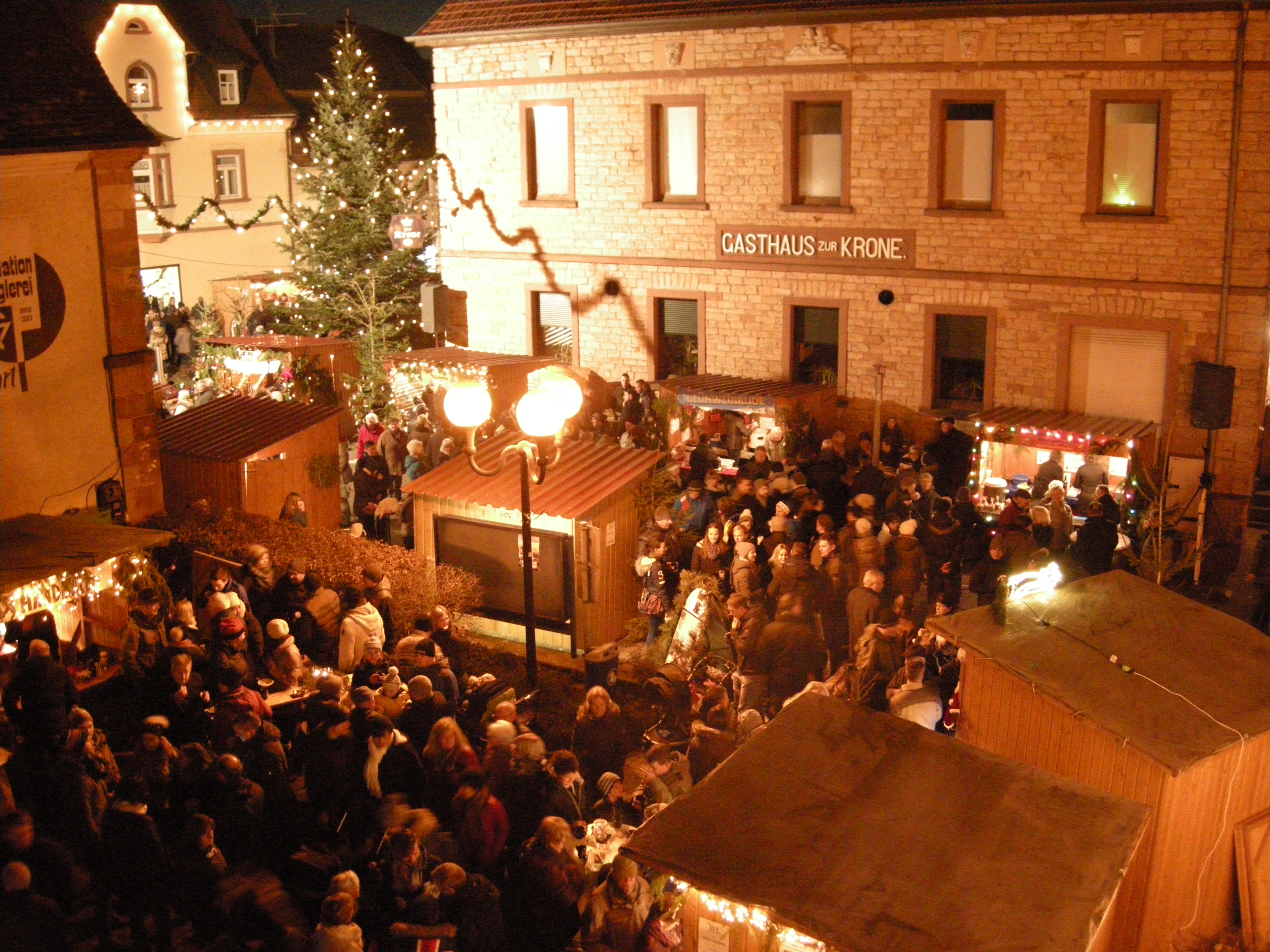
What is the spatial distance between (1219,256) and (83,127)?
47.1ft

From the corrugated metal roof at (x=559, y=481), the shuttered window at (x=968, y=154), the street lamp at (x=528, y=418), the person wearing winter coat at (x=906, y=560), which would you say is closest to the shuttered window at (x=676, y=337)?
the shuttered window at (x=968, y=154)

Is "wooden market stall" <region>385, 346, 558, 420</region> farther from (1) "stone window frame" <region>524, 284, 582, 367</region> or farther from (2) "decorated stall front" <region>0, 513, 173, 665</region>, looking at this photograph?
(2) "decorated stall front" <region>0, 513, 173, 665</region>

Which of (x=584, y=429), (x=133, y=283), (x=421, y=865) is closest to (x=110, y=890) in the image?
(x=421, y=865)

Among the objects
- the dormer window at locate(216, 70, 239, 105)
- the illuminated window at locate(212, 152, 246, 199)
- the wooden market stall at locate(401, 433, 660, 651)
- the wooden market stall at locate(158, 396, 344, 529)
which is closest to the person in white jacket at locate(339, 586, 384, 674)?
the wooden market stall at locate(401, 433, 660, 651)

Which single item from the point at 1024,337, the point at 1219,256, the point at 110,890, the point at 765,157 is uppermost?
the point at 765,157

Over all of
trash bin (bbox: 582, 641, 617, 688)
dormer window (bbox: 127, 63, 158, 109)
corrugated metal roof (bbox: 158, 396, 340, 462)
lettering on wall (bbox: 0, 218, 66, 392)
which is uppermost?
dormer window (bbox: 127, 63, 158, 109)

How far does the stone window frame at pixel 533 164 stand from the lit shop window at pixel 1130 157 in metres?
8.81

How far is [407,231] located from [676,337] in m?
5.80

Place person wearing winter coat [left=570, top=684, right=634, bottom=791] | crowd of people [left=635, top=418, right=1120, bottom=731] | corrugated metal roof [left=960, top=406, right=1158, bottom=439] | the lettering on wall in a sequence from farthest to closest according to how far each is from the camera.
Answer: corrugated metal roof [left=960, top=406, right=1158, bottom=439], the lettering on wall, crowd of people [left=635, top=418, right=1120, bottom=731], person wearing winter coat [left=570, top=684, right=634, bottom=791]

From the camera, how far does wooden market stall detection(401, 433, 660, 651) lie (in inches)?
539

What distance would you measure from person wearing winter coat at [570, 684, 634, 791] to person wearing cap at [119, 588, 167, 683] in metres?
4.02

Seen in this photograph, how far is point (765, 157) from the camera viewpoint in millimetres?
21719

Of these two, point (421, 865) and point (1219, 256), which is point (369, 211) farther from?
point (421, 865)

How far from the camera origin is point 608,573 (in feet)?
45.6
